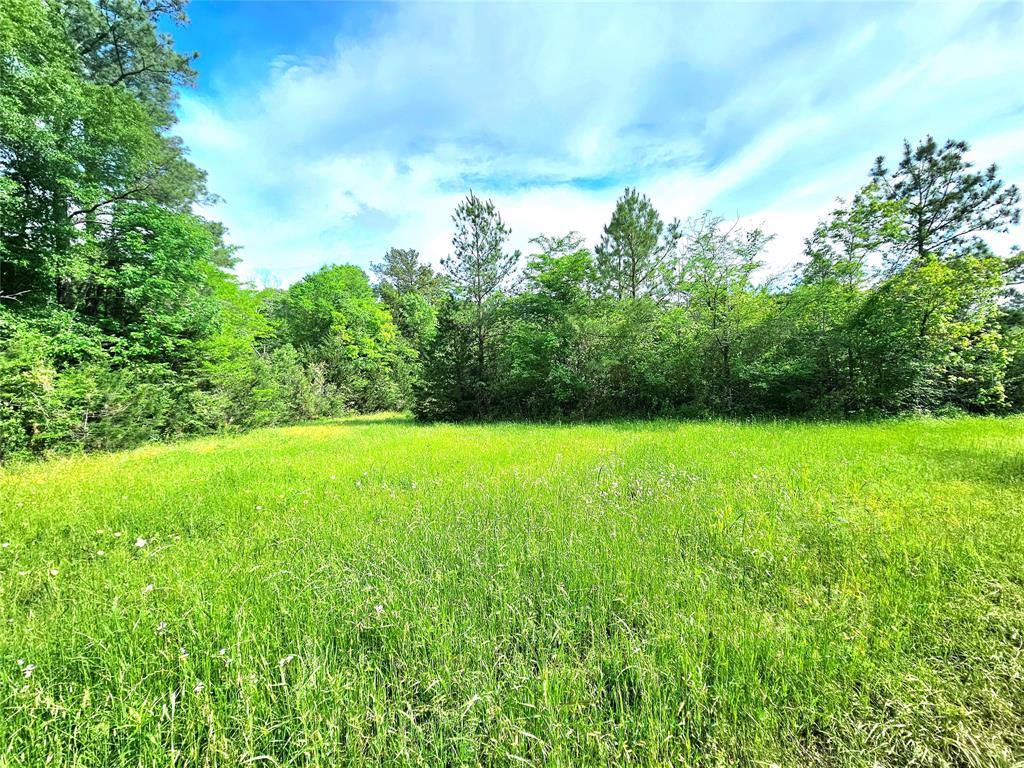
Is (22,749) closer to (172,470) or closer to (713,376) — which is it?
(172,470)

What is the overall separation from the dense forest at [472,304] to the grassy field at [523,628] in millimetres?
8556

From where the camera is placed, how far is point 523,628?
2129 mm

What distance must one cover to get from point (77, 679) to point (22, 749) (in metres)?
0.47

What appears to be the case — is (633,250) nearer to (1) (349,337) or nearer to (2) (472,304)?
(2) (472,304)

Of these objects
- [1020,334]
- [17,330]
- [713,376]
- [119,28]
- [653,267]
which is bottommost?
[713,376]

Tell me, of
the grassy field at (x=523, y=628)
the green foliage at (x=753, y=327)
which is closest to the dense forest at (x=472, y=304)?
the green foliage at (x=753, y=327)

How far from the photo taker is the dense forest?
9000 millimetres

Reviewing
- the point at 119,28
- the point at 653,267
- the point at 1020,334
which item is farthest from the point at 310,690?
the point at 119,28

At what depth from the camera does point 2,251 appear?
862cm

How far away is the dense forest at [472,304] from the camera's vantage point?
9.00 m

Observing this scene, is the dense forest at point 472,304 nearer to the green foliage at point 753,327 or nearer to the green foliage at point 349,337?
the green foliage at point 753,327

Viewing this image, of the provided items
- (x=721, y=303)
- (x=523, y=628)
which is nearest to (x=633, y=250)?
(x=721, y=303)

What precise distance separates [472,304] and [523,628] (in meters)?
14.6

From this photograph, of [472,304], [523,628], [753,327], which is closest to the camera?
[523,628]
